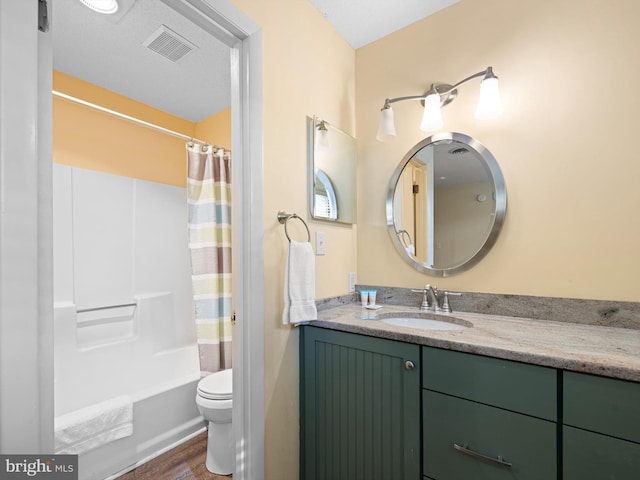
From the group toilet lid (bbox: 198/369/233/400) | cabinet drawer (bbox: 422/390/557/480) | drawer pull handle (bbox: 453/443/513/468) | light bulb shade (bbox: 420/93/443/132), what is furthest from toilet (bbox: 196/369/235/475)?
light bulb shade (bbox: 420/93/443/132)

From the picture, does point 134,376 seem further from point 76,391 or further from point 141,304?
point 141,304

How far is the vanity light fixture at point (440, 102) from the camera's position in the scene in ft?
4.34

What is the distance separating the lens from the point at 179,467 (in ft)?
5.48

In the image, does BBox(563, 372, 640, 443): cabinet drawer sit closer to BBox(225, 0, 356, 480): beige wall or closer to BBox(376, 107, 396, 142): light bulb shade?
BBox(225, 0, 356, 480): beige wall

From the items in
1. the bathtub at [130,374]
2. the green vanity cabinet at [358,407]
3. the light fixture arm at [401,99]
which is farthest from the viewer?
the bathtub at [130,374]

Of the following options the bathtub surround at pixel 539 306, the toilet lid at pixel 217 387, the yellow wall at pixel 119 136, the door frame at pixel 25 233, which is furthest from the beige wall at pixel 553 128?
the yellow wall at pixel 119 136

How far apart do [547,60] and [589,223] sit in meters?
0.75

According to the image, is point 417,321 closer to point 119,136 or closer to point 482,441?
point 482,441

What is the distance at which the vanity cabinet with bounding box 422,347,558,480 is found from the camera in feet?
2.78

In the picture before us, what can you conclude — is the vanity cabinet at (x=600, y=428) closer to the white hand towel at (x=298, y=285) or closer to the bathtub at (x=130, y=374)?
the white hand towel at (x=298, y=285)

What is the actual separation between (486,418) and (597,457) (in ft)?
0.84

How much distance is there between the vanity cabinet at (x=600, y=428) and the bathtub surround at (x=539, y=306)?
56 cm

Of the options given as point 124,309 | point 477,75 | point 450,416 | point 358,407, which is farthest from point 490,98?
point 124,309

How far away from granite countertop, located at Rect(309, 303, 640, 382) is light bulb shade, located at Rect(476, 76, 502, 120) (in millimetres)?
936
